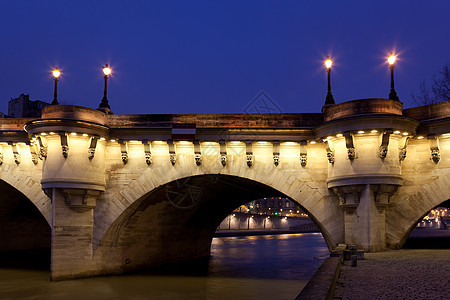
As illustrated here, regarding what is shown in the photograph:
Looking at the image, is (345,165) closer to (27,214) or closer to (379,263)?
(379,263)

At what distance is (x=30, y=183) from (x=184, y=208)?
8117 mm

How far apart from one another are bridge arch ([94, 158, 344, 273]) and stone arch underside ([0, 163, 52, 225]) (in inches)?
125

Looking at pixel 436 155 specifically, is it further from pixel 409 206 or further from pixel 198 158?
pixel 198 158

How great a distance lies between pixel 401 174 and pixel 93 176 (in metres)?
12.4

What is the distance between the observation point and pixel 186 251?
2852cm

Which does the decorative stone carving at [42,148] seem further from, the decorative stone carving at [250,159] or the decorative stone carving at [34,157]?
the decorative stone carving at [250,159]

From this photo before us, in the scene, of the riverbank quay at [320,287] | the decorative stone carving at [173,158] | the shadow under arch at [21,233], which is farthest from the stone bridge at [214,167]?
the shadow under arch at [21,233]

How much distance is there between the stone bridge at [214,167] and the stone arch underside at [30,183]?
5 centimetres

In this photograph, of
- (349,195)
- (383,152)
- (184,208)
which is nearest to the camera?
(383,152)

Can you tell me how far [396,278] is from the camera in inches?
396

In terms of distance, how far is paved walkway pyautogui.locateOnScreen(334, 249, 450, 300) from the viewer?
8367 millimetres

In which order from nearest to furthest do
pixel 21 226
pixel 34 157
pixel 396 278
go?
pixel 396 278 < pixel 34 157 < pixel 21 226

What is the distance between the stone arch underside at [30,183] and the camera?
20500mm

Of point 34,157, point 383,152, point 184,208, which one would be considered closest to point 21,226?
point 34,157
